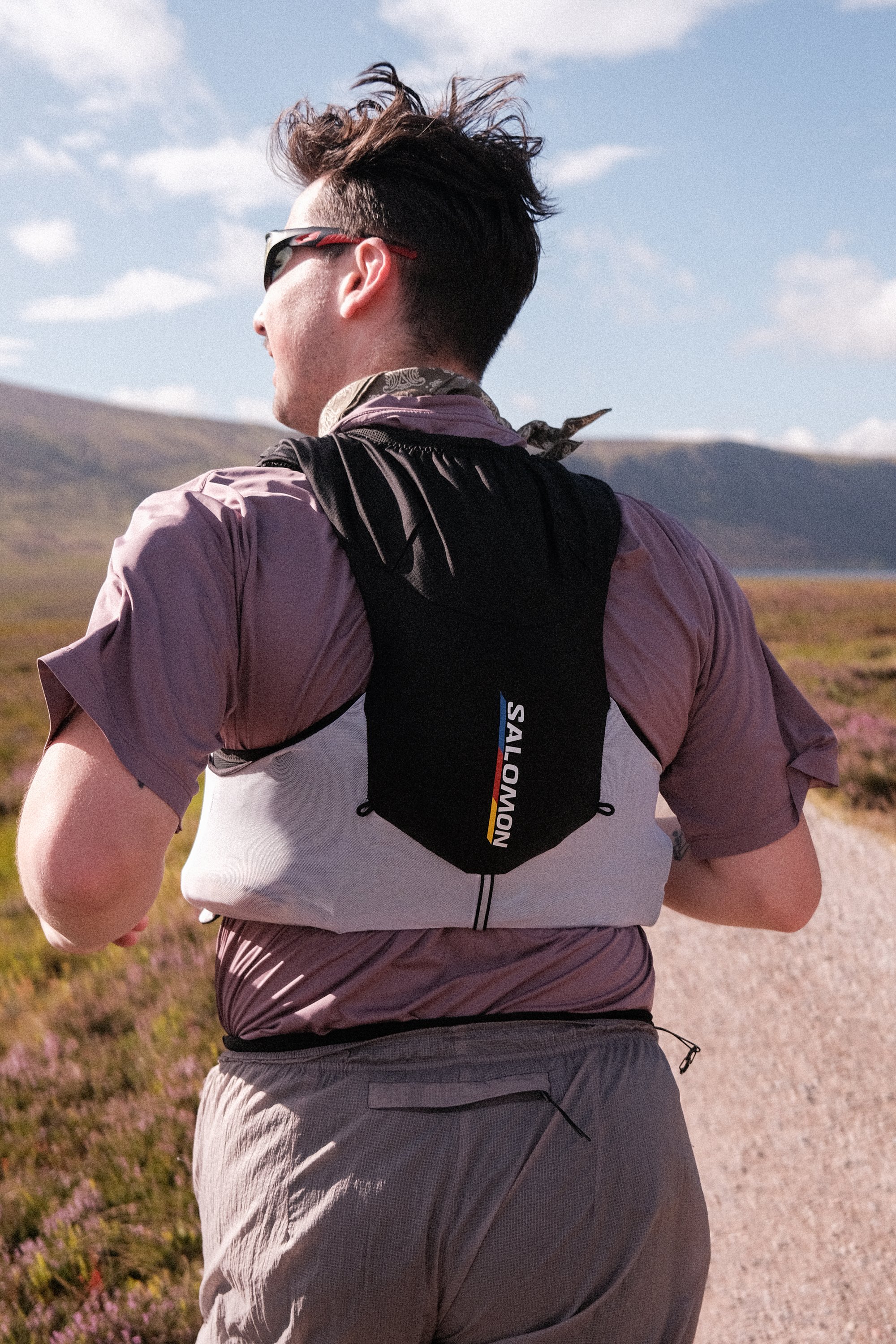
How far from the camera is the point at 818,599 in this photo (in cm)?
4969

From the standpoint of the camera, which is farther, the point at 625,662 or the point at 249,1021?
the point at 625,662

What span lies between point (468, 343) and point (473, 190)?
26 cm

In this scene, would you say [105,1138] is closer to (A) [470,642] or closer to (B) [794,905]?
(B) [794,905]

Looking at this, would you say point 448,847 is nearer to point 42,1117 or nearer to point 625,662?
point 625,662

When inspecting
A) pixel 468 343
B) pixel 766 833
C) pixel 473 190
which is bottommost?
pixel 766 833

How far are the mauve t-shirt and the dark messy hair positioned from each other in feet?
0.69

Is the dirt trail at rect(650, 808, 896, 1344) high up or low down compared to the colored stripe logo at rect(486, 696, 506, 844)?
down

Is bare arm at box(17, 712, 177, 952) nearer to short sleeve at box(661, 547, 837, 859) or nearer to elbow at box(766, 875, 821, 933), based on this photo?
short sleeve at box(661, 547, 837, 859)

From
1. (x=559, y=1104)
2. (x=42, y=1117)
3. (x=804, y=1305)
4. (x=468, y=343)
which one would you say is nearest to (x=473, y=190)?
(x=468, y=343)

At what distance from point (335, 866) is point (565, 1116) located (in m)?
0.44

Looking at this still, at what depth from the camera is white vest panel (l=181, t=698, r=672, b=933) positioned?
1.33 m

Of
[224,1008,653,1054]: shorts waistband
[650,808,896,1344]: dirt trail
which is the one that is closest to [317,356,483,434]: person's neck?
[224,1008,653,1054]: shorts waistband

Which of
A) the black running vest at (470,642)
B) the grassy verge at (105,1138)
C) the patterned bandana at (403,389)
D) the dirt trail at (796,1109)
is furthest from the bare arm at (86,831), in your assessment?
the dirt trail at (796,1109)

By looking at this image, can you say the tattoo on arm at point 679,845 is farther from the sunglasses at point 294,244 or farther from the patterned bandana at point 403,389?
the sunglasses at point 294,244
